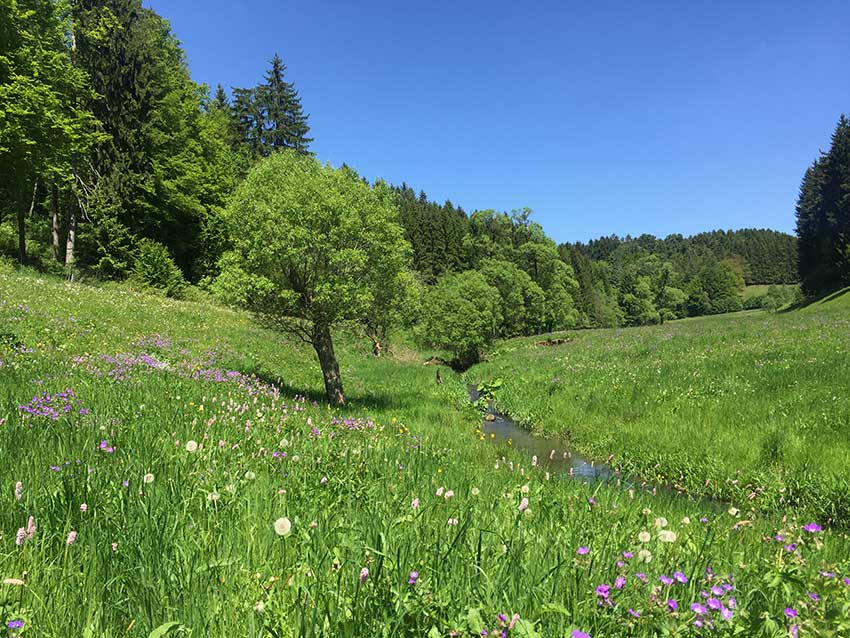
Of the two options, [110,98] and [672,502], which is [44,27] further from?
[672,502]

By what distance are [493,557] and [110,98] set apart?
4362 cm

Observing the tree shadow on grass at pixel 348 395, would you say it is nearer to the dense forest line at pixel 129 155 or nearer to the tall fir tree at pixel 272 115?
the dense forest line at pixel 129 155

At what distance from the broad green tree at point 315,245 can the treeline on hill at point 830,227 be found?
77853mm

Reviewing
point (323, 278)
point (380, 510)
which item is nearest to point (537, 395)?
point (323, 278)

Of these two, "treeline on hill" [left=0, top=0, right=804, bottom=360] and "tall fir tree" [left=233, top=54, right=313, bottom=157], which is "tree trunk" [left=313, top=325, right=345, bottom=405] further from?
"tall fir tree" [left=233, top=54, right=313, bottom=157]

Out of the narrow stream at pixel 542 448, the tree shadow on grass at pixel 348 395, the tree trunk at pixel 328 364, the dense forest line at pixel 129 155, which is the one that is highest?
the dense forest line at pixel 129 155

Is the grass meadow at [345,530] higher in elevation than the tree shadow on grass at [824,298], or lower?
lower

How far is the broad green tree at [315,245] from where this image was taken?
39.4ft

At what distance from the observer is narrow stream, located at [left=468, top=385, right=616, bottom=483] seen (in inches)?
436

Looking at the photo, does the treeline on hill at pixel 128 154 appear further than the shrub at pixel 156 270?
No

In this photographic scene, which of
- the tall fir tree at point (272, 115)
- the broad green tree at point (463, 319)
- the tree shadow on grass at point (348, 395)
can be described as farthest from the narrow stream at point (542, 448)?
the tall fir tree at point (272, 115)

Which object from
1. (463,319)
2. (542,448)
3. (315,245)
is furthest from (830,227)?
(315,245)

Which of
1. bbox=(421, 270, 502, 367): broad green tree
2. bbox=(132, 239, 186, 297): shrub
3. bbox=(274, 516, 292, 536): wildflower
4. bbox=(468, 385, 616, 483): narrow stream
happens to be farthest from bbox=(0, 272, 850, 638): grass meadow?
bbox=(421, 270, 502, 367): broad green tree

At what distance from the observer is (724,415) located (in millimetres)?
12836
